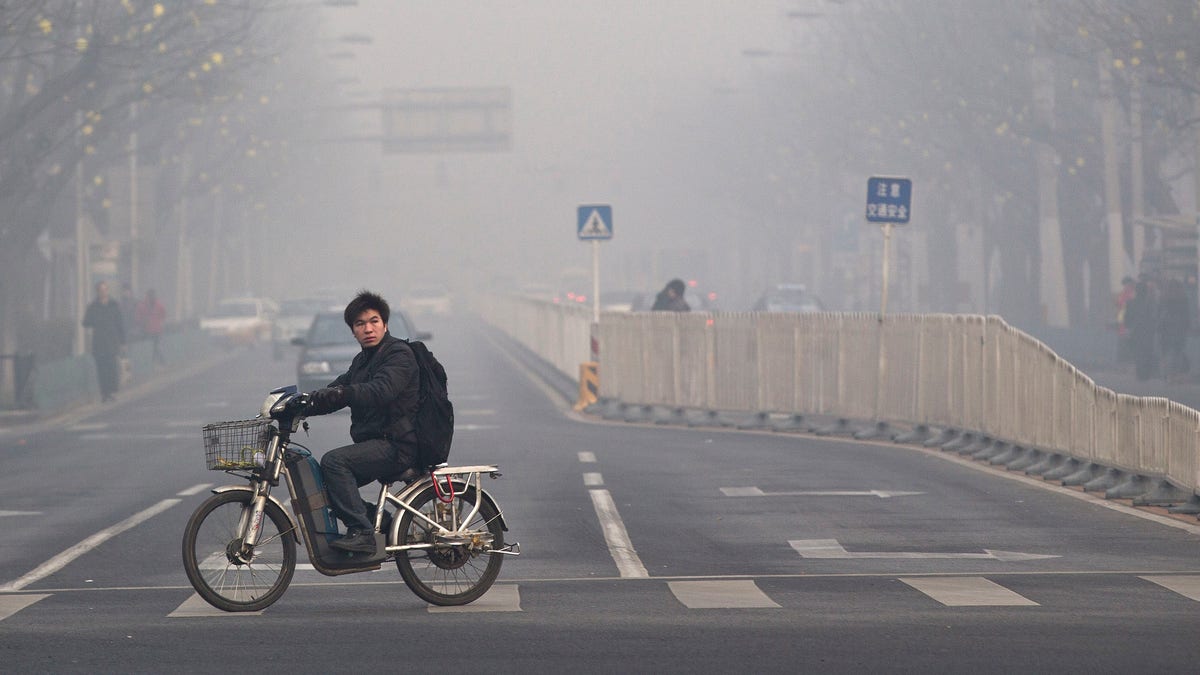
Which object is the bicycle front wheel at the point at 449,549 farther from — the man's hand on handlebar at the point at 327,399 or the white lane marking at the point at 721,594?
the white lane marking at the point at 721,594

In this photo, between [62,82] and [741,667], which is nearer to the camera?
[741,667]

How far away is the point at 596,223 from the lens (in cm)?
3362

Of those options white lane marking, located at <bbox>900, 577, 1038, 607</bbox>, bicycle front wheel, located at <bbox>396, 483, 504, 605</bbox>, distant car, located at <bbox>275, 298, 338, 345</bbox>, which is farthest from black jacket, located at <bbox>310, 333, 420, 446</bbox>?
distant car, located at <bbox>275, 298, 338, 345</bbox>

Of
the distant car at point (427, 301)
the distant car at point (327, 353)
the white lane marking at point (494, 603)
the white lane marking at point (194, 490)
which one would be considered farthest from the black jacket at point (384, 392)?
the distant car at point (427, 301)

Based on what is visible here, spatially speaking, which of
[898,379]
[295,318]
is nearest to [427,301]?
[295,318]

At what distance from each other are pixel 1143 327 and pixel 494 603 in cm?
2695

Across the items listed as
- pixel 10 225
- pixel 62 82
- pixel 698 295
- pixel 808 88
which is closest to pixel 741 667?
pixel 62 82

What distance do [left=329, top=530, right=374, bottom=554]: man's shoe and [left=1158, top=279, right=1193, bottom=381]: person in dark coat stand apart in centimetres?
2696

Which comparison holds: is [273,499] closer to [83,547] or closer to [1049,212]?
[83,547]

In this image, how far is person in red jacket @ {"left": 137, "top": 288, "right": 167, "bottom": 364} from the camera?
48.2 meters

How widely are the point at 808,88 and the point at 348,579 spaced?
78.3 meters

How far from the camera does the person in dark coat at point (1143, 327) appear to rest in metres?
36.1

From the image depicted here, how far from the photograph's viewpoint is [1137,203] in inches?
1839

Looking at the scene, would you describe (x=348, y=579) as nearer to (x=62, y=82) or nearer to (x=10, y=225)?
(x=62, y=82)
